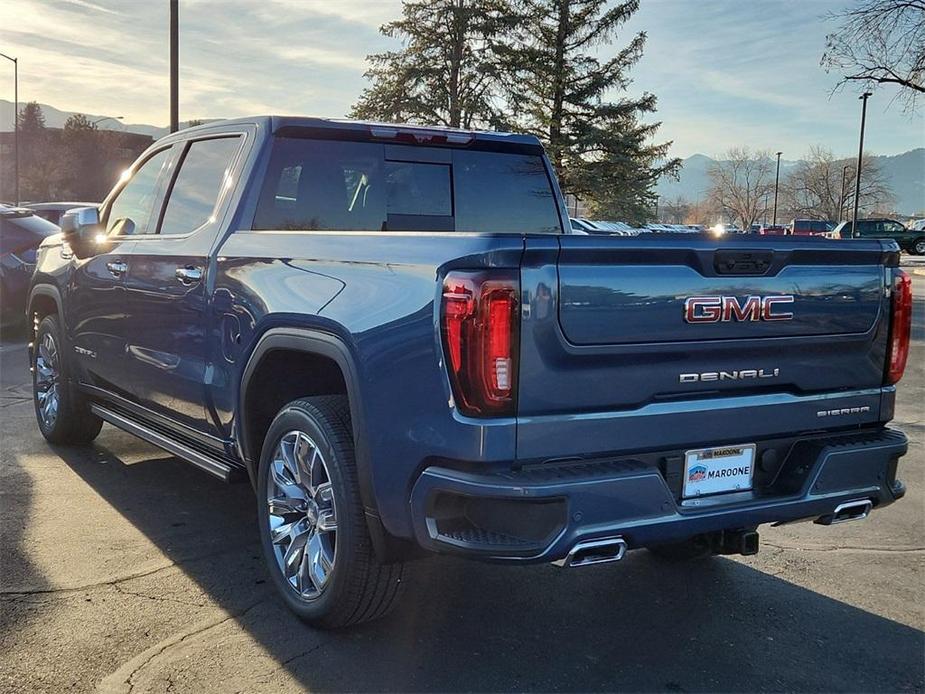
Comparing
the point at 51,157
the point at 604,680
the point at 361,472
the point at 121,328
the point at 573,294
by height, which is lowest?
the point at 604,680

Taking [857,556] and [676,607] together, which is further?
[857,556]

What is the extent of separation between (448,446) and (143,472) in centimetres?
350

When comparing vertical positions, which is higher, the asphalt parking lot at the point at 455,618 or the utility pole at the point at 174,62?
the utility pole at the point at 174,62

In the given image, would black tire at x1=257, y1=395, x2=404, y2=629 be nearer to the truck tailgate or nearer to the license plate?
the truck tailgate

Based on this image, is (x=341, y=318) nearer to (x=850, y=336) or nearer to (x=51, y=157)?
(x=850, y=336)

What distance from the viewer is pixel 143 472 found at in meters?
5.51

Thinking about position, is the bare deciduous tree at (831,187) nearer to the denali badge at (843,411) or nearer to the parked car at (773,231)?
the parked car at (773,231)

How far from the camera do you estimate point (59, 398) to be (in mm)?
5816

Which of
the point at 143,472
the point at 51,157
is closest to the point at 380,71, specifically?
the point at 143,472

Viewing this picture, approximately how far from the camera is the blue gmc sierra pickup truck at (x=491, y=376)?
2629 millimetres

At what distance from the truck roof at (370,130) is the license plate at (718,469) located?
7.75 ft

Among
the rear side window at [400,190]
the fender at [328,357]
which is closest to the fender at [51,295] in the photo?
the rear side window at [400,190]

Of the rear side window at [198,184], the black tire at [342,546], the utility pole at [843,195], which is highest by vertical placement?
the utility pole at [843,195]

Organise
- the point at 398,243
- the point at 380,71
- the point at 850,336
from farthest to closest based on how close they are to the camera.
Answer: the point at 380,71 < the point at 850,336 < the point at 398,243
